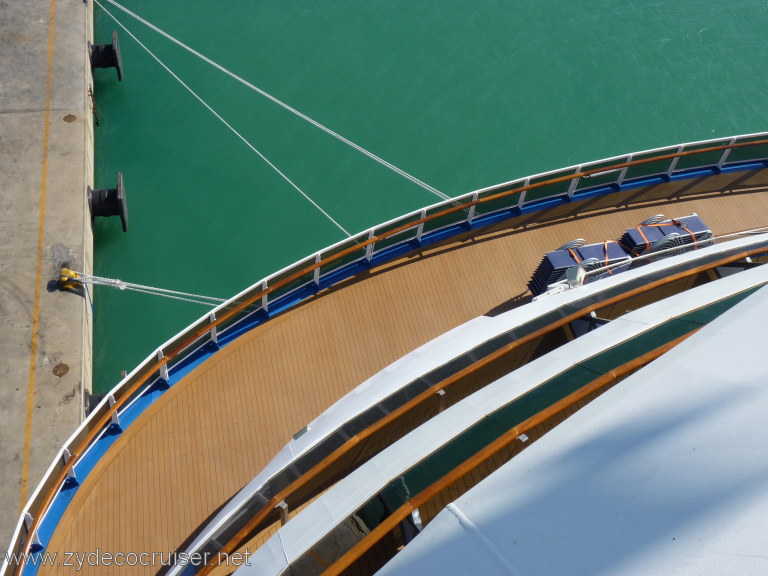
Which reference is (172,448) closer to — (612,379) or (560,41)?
(612,379)

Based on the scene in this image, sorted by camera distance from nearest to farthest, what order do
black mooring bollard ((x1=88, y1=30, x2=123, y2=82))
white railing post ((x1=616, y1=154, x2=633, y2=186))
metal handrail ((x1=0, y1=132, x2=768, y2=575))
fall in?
metal handrail ((x1=0, y1=132, x2=768, y2=575)), white railing post ((x1=616, y1=154, x2=633, y2=186)), black mooring bollard ((x1=88, y1=30, x2=123, y2=82))

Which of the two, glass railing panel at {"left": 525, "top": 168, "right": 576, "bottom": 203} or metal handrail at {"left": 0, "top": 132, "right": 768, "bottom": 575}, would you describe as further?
glass railing panel at {"left": 525, "top": 168, "right": 576, "bottom": 203}

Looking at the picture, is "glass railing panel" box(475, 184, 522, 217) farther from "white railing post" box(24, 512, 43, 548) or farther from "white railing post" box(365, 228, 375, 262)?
"white railing post" box(24, 512, 43, 548)

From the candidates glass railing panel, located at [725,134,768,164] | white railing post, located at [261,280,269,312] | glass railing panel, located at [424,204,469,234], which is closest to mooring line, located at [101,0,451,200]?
glass railing panel, located at [424,204,469,234]

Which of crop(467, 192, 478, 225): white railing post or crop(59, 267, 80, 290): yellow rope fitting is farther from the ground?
crop(59, 267, 80, 290): yellow rope fitting

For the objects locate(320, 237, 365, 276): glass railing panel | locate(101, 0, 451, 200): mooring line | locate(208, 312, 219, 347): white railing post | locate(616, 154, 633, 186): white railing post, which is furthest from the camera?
locate(101, 0, 451, 200): mooring line

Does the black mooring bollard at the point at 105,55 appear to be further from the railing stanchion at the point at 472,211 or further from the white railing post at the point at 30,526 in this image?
the white railing post at the point at 30,526

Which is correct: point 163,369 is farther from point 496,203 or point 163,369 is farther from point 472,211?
point 496,203
